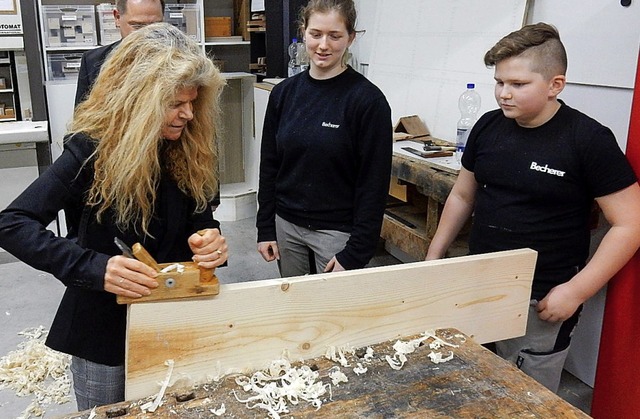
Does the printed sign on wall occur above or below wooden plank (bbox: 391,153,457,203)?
above

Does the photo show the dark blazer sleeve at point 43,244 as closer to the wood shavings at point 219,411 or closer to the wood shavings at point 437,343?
the wood shavings at point 219,411

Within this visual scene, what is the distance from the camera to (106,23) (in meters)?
4.26

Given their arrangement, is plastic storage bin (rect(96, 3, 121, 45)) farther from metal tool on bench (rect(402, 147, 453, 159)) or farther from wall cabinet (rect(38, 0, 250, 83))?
metal tool on bench (rect(402, 147, 453, 159))

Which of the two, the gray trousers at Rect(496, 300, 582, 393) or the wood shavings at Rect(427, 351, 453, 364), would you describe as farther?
the gray trousers at Rect(496, 300, 582, 393)

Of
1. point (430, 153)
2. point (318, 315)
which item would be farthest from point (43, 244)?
point (430, 153)

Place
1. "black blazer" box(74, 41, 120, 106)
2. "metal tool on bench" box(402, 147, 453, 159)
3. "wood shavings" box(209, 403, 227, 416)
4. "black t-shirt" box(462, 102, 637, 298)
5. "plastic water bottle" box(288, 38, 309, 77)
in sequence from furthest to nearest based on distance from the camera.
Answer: "plastic water bottle" box(288, 38, 309, 77) → "metal tool on bench" box(402, 147, 453, 159) → "black blazer" box(74, 41, 120, 106) → "black t-shirt" box(462, 102, 637, 298) → "wood shavings" box(209, 403, 227, 416)

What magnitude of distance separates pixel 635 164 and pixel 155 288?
131cm

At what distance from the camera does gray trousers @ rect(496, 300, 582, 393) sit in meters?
1.62

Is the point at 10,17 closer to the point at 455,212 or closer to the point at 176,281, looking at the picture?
the point at 455,212

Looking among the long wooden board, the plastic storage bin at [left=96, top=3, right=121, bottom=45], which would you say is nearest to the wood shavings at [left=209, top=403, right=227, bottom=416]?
→ the long wooden board

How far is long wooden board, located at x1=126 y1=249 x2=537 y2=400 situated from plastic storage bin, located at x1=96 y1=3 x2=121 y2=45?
3567mm

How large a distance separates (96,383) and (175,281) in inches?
15.8

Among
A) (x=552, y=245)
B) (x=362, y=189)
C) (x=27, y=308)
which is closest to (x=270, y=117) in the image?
(x=362, y=189)

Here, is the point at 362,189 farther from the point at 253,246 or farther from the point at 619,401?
the point at 253,246
